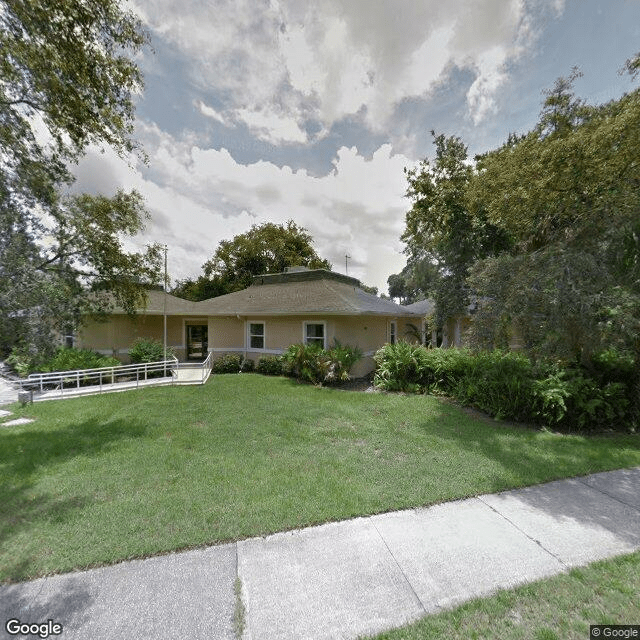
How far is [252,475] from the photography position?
4.61 metres

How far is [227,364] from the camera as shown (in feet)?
47.4

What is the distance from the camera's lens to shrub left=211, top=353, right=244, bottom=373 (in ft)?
47.4

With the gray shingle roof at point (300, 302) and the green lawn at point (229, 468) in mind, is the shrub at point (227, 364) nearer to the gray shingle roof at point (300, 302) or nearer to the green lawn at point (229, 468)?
the gray shingle roof at point (300, 302)

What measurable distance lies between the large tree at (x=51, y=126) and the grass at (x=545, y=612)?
8.20 m

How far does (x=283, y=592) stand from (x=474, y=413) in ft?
22.5

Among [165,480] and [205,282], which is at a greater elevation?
[205,282]

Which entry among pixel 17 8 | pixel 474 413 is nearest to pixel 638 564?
pixel 474 413

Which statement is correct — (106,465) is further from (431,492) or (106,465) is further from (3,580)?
(431,492)

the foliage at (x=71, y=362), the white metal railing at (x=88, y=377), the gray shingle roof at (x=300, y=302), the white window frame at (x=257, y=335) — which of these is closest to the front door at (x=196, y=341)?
the gray shingle roof at (x=300, y=302)

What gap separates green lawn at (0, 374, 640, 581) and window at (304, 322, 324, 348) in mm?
4649

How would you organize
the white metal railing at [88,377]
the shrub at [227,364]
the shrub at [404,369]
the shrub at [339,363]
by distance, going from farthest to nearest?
the shrub at [227,364] → the shrub at [339,363] → the shrub at [404,369] → the white metal railing at [88,377]

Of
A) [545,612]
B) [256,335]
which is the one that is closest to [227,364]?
[256,335]
